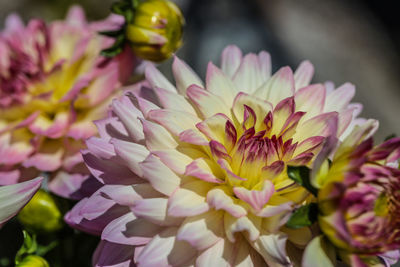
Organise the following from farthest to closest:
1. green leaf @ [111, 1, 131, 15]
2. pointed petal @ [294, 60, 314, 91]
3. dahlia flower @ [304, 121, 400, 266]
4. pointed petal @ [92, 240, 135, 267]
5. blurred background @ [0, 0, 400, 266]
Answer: blurred background @ [0, 0, 400, 266] → green leaf @ [111, 1, 131, 15] → pointed petal @ [294, 60, 314, 91] → pointed petal @ [92, 240, 135, 267] → dahlia flower @ [304, 121, 400, 266]

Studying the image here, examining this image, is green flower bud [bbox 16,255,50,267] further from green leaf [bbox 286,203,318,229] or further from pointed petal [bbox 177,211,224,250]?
green leaf [bbox 286,203,318,229]

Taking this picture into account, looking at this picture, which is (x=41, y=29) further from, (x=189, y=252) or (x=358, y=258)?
(x=358, y=258)

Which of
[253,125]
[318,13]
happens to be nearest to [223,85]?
[253,125]

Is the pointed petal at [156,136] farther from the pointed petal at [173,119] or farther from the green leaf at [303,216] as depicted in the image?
the green leaf at [303,216]

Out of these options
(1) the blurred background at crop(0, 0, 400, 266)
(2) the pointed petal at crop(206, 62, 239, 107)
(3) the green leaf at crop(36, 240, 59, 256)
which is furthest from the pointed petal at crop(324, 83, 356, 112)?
(1) the blurred background at crop(0, 0, 400, 266)

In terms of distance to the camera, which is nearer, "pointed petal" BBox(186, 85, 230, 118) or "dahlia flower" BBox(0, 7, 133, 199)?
"pointed petal" BBox(186, 85, 230, 118)

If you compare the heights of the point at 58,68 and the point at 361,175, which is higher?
the point at 361,175
